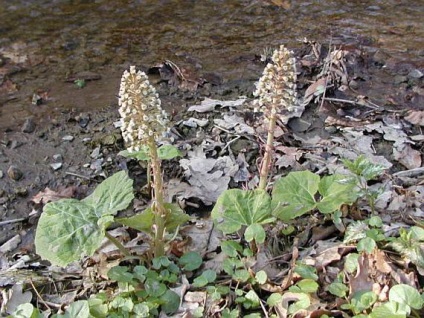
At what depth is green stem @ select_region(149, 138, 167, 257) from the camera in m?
2.78

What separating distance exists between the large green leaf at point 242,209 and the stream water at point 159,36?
220 centimetres

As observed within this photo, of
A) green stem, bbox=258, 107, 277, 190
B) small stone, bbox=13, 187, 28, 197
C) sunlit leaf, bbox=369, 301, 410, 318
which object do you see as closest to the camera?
sunlit leaf, bbox=369, 301, 410, 318

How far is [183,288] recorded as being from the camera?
9.62 ft

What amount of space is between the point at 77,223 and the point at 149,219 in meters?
0.36

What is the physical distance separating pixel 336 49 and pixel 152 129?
317 centimetres

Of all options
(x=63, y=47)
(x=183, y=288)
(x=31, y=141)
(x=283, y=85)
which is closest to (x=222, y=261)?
(x=183, y=288)

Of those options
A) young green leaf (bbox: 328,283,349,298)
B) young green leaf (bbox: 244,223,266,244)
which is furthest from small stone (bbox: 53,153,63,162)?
young green leaf (bbox: 328,283,349,298)

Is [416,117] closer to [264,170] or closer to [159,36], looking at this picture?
[264,170]

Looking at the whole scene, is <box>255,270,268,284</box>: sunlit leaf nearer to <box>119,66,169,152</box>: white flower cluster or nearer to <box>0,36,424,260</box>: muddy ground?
<box>119,66,169,152</box>: white flower cluster

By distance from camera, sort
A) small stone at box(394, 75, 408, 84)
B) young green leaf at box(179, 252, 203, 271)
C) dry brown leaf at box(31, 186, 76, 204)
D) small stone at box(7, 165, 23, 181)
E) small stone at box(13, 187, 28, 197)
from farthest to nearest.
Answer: small stone at box(394, 75, 408, 84)
small stone at box(7, 165, 23, 181)
small stone at box(13, 187, 28, 197)
dry brown leaf at box(31, 186, 76, 204)
young green leaf at box(179, 252, 203, 271)

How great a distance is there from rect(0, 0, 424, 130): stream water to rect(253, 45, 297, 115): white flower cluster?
229 centimetres

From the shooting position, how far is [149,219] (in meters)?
2.91

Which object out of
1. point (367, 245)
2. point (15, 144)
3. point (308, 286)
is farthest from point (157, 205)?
point (15, 144)

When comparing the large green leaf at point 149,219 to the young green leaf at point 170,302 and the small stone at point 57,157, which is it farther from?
the small stone at point 57,157
